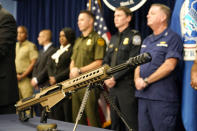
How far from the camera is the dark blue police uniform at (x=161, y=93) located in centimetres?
244

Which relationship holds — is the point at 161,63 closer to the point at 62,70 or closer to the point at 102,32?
the point at 102,32

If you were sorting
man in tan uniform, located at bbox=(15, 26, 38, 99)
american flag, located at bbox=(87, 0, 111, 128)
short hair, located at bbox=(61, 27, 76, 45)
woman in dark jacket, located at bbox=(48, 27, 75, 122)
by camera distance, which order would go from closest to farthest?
american flag, located at bbox=(87, 0, 111, 128)
woman in dark jacket, located at bbox=(48, 27, 75, 122)
short hair, located at bbox=(61, 27, 76, 45)
man in tan uniform, located at bbox=(15, 26, 38, 99)

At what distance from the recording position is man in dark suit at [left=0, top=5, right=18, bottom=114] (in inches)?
75.5

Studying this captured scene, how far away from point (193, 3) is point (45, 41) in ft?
8.55

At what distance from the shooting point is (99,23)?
366cm

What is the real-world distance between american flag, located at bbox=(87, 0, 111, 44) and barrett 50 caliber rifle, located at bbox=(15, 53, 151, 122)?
197 cm

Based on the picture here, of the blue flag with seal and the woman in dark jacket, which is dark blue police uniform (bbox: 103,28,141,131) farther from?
the woman in dark jacket

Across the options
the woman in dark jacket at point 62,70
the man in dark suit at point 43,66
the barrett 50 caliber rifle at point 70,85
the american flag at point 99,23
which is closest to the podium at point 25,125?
the barrett 50 caliber rifle at point 70,85

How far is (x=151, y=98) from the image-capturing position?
2.51 m

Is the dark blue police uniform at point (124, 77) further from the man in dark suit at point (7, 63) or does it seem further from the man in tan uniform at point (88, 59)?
the man in dark suit at point (7, 63)

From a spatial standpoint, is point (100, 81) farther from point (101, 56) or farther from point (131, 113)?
point (101, 56)

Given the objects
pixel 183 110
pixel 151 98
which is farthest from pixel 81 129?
pixel 183 110

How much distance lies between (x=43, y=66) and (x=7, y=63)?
207 centimetres

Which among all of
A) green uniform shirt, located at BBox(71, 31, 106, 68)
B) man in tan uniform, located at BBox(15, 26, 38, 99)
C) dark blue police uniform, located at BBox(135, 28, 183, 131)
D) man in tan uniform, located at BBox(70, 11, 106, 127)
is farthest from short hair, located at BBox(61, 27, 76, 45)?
dark blue police uniform, located at BBox(135, 28, 183, 131)
